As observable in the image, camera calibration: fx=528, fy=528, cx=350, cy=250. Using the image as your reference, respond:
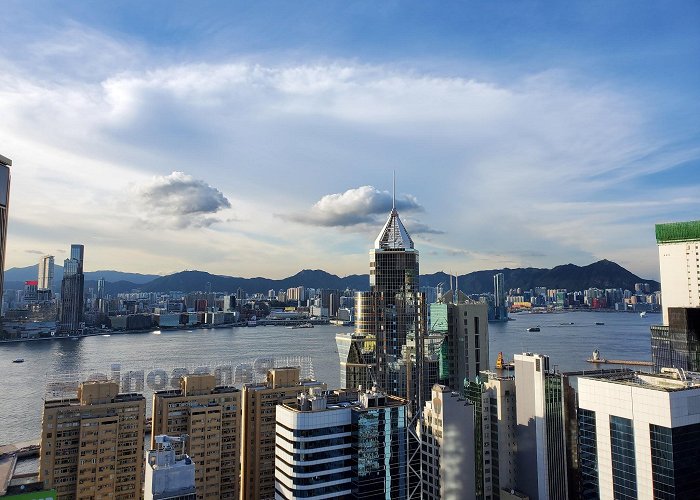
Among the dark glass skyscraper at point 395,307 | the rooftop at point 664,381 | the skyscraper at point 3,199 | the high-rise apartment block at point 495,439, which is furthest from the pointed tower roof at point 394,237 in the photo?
the skyscraper at point 3,199

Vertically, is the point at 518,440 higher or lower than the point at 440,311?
lower

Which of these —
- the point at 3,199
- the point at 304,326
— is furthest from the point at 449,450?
the point at 304,326

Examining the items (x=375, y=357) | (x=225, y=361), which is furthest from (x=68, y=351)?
(x=375, y=357)

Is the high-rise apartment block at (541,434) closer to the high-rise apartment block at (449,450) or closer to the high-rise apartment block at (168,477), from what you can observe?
the high-rise apartment block at (449,450)

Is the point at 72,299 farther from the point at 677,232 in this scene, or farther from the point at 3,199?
the point at 677,232

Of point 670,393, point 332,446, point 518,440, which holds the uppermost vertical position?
point 670,393

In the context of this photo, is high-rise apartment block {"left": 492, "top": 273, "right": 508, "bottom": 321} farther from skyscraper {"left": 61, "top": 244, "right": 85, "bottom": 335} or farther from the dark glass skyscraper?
the dark glass skyscraper

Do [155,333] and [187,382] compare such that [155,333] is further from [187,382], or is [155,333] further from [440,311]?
[187,382]
